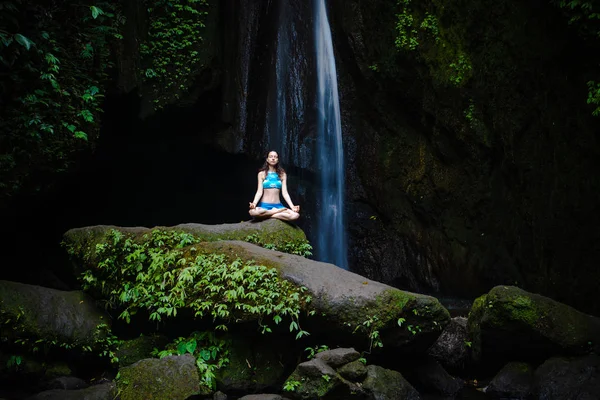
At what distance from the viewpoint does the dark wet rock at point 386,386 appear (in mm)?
5434

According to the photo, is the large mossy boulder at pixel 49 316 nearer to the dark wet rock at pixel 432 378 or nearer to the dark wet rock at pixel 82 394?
the dark wet rock at pixel 82 394

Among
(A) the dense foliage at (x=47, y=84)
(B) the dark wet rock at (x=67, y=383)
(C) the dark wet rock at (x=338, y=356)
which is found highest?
(A) the dense foliage at (x=47, y=84)

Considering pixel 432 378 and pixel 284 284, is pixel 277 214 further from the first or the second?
pixel 432 378

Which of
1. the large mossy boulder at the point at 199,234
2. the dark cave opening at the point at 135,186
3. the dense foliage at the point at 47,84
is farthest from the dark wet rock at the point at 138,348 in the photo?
the dark cave opening at the point at 135,186

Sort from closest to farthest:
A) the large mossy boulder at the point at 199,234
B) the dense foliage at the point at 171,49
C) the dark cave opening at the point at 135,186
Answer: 1. the large mossy boulder at the point at 199,234
2. the dark cave opening at the point at 135,186
3. the dense foliage at the point at 171,49

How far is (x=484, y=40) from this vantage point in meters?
10.4

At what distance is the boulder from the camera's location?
5.19 m

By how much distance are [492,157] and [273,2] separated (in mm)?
7227

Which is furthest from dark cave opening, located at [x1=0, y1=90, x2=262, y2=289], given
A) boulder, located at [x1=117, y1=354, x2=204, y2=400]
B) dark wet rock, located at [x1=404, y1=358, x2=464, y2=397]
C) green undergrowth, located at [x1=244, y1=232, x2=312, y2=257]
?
dark wet rock, located at [x1=404, y1=358, x2=464, y2=397]

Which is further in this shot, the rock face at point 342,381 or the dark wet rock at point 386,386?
the dark wet rock at point 386,386

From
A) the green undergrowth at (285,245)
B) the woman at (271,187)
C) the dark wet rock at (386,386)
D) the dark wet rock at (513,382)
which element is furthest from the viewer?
the woman at (271,187)

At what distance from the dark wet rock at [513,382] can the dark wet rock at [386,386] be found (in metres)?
1.31

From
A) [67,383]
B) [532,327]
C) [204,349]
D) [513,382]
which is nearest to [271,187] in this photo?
[204,349]

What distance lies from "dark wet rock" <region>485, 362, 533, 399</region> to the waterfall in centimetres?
640
